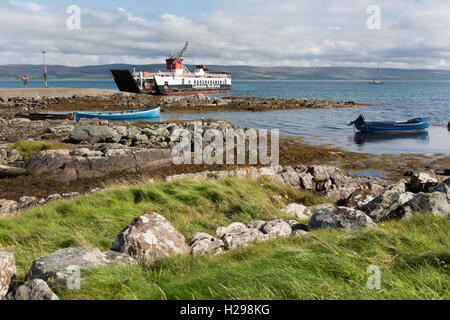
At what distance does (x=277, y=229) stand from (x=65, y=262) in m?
3.18

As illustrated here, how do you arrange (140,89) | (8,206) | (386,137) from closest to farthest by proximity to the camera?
(8,206) → (386,137) → (140,89)

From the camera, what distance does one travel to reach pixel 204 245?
4.73 m

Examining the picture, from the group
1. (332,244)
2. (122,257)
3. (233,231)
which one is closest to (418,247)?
(332,244)

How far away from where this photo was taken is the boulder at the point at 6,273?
11.0 ft

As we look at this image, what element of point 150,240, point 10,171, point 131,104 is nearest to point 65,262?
point 150,240

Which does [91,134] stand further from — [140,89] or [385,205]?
[140,89]

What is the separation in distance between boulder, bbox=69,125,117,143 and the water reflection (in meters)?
16.1

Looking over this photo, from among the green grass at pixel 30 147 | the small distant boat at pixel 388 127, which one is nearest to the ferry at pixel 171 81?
the small distant boat at pixel 388 127

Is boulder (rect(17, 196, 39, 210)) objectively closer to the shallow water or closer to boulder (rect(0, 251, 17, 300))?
boulder (rect(0, 251, 17, 300))

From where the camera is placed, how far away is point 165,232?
15.3 feet

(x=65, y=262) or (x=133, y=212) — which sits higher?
(x=65, y=262)

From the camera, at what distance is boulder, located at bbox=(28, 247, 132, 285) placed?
11.0ft

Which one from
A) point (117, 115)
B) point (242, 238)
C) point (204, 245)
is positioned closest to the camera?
point (204, 245)

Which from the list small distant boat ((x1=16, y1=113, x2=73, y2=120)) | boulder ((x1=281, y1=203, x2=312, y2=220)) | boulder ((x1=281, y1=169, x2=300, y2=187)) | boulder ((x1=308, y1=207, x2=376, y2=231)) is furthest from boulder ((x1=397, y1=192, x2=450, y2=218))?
small distant boat ((x1=16, y1=113, x2=73, y2=120))
